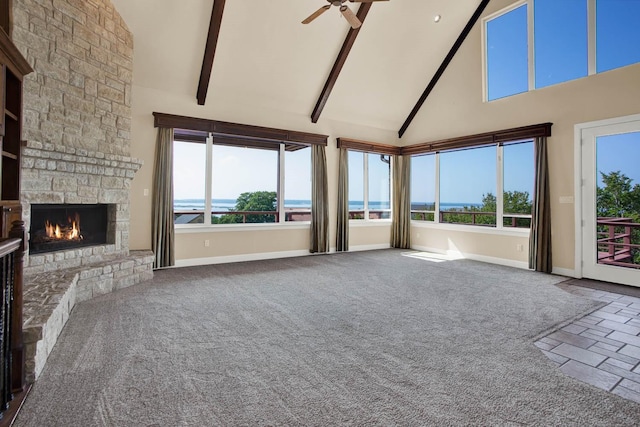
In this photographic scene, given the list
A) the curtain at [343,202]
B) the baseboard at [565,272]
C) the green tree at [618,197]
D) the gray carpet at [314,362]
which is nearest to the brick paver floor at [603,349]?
the gray carpet at [314,362]

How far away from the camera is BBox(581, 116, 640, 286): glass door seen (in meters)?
4.53

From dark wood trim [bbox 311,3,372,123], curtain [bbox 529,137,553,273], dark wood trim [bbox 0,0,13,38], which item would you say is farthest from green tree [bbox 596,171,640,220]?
dark wood trim [bbox 0,0,13,38]

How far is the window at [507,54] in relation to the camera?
19.2 feet

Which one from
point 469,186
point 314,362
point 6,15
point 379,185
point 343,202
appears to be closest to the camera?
point 314,362

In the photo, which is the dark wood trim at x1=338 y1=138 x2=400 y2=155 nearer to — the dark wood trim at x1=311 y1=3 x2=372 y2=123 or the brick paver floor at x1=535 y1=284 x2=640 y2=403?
the dark wood trim at x1=311 y1=3 x2=372 y2=123

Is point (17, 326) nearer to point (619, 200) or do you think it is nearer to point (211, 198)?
point (211, 198)

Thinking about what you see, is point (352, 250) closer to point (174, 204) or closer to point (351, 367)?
point (174, 204)

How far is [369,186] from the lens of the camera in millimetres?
7879

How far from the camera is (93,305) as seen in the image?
350 cm

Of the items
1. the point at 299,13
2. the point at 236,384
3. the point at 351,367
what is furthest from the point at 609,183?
the point at 236,384

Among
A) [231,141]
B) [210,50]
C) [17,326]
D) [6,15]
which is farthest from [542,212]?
[6,15]

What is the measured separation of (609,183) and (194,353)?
19.3 feet

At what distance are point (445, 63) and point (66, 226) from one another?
24.3 feet

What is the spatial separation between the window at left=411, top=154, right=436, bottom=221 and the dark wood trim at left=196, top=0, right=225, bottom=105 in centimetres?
499
